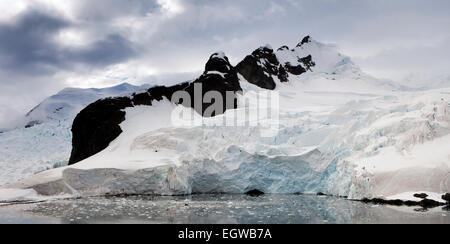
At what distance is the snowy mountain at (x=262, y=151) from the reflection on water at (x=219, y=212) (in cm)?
266

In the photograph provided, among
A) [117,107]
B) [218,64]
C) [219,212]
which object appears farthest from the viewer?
[218,64]

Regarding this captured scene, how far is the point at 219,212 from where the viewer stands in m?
15.4

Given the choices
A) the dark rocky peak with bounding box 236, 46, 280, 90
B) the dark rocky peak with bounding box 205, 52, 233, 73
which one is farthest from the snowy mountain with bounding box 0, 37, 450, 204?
the dark rocky peak with bounding box 236, 46, 280, 90

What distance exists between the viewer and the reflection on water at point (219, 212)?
1343 centimetres

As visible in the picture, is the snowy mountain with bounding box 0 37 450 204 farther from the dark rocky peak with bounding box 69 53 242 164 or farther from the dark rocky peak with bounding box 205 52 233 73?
the dark rocky peak with bounding box 205 52 233 73

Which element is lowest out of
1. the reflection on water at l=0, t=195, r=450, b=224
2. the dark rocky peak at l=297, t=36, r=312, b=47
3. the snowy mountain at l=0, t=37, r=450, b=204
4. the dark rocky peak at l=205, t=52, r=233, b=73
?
the reflection on water at l=0, t=195, r=450, b=224

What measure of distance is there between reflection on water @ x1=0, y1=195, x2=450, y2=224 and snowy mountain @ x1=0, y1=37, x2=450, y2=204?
8.74ft

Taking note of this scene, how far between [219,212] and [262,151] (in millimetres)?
8670

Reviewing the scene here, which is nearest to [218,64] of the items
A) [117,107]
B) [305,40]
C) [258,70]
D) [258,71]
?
[258,71]

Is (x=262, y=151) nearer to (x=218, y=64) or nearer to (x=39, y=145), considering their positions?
(x=218, y=64)

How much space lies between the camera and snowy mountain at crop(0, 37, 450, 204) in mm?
19266

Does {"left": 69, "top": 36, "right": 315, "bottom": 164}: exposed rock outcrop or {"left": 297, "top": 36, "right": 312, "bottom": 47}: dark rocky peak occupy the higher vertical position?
{"left": 297, "top": 36, "right": 312, "bottom": 47}: dark rocky peak

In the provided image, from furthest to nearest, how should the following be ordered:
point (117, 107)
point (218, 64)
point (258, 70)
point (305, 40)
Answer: point (305, 40), point (258, 70), point (218, 64), point (117, 107)
